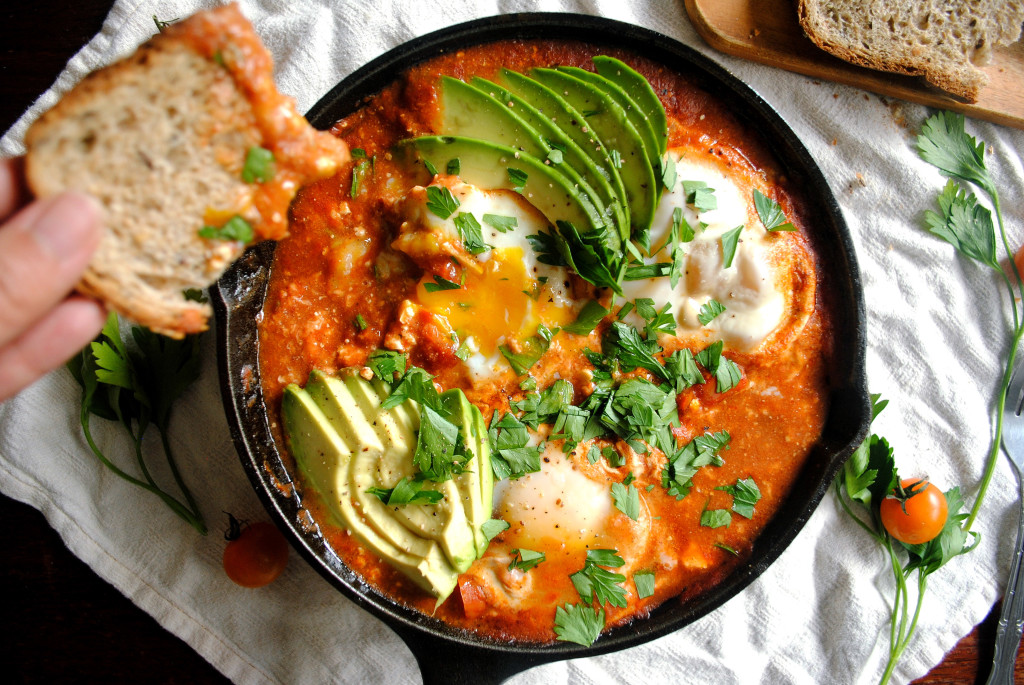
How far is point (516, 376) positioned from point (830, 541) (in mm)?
1657

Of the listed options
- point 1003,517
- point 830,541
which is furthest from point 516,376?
point 1003,517

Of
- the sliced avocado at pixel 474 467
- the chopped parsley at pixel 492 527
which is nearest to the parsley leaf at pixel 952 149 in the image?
the sliced avocado at pixel 474 467

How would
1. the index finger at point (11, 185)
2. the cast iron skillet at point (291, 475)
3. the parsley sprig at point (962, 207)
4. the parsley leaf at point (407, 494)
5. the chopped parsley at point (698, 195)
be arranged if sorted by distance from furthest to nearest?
the parsley sprig at point (962, 207) → the chopped parsley at point (698, 195) → the cast iron skillet at point (291, 475) → the parsley leaf at point (407, 494) → the index finger at point (11, 185)

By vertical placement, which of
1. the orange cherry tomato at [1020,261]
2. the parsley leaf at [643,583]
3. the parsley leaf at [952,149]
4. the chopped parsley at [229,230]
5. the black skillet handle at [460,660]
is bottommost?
the parsley leaf at [643,583]

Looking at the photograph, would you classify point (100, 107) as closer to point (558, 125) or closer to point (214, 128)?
point (214, 128)

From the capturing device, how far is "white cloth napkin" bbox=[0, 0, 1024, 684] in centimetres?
291

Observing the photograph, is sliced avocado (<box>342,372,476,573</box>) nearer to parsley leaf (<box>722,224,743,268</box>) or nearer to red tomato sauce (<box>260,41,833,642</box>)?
red tomato sauce (<box>260,41,833,642</box>)

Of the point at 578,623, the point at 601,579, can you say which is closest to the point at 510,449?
the point at 601,579

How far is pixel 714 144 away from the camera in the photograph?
279cm

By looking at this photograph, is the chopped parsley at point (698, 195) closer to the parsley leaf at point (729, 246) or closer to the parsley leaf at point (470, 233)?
the parsley leaf at point (729, 246)

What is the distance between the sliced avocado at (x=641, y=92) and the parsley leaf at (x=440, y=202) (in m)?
0.75

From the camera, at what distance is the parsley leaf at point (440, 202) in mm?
2443

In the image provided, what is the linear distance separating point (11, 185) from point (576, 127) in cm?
173

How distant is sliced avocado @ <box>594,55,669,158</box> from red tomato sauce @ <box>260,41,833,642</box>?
5.0 inches
